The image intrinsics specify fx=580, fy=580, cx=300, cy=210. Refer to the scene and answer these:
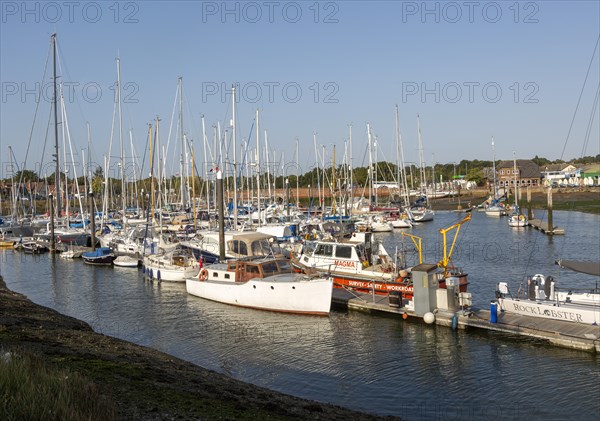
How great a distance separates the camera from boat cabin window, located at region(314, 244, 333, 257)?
3162 centimetres

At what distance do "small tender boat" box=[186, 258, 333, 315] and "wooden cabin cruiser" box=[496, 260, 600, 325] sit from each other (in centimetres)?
777

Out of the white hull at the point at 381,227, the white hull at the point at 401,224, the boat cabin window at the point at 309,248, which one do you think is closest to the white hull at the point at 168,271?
the boat cabin window at the point at 309,248

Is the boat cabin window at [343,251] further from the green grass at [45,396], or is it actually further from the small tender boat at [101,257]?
the small tender boat at [101,257]

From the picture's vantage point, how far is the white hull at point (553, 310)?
829 inches

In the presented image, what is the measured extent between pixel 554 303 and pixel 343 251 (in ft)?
37.8

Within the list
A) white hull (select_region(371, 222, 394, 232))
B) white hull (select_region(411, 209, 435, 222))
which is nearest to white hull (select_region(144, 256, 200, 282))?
white hull (select_region(371, 222, 394, 232))

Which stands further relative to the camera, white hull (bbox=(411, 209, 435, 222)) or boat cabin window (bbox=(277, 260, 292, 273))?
white hull (bbox=(411, 209, 435, 222))

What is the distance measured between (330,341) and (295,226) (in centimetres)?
3751

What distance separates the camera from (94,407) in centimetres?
910

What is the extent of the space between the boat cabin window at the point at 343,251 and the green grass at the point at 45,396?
69.4 ft

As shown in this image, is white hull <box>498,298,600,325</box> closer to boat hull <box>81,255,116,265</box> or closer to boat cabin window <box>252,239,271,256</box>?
boat cabin window <box>252,239,271,256</box>

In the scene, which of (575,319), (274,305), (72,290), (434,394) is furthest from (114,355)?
(72,290)

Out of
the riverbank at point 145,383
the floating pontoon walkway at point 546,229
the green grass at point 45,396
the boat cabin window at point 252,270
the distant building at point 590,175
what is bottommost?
the floating pontoon walkway at point 546,229

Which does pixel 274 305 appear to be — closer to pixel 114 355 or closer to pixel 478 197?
pixel 114 355
